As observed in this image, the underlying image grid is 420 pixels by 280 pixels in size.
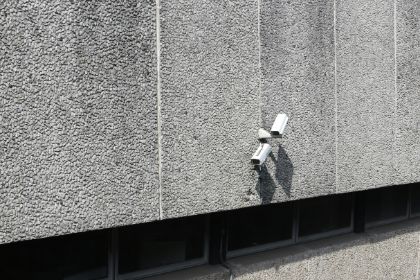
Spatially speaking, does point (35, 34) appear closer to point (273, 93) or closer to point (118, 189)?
point (118, 189)

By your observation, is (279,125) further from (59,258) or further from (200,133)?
(59,258)

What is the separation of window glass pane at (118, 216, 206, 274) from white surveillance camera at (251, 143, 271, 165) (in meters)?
0.90

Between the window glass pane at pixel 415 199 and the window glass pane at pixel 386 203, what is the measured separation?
0.69ft

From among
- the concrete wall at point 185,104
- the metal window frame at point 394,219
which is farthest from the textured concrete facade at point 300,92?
the metal window frame at point 394,219

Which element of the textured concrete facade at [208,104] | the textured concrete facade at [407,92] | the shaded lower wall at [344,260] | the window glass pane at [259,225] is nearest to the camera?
the textured concrete facade at [208,104]

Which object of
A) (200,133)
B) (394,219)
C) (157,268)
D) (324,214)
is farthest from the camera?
(394,219)

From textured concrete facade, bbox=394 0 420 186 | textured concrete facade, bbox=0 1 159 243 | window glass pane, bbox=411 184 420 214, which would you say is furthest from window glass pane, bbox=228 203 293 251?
window glass pane, bbox=411 184 420 214

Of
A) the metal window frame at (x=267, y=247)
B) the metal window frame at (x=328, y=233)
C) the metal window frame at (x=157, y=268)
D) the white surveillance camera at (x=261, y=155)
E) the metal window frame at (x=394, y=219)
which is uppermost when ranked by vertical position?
the white surveillance camera at (x=261, y=155)

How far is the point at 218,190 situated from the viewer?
346 cm

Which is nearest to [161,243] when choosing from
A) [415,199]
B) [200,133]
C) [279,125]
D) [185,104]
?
[200,133]

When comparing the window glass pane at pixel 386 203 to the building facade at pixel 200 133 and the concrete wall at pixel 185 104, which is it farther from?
the concrete wall at pixel 185 104

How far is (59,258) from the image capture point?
10.4 ft

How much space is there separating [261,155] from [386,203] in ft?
10.7

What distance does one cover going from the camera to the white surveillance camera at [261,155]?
3527mm
